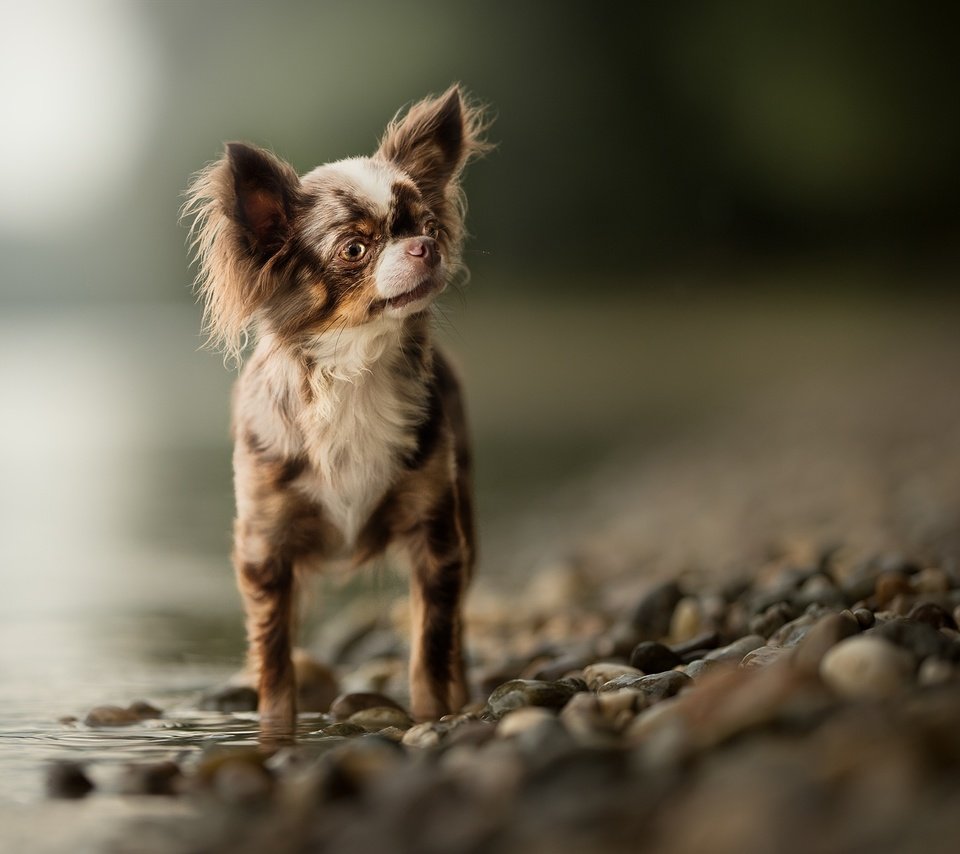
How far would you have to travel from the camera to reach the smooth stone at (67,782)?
8.75 ft

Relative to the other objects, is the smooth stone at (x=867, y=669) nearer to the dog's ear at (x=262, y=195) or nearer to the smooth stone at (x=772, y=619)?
the smooth stone at (x=772, y=619)

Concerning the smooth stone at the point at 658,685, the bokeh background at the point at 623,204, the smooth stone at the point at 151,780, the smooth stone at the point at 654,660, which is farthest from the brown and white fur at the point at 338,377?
the bokeh background at the point at 623,204

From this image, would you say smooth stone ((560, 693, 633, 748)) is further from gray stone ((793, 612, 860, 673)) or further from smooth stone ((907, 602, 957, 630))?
smooth stone ((907, 602, 957, 630))

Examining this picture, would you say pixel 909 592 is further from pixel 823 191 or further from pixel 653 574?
pixel 823 191

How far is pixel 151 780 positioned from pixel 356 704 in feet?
3.50

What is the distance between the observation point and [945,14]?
15836 millimetres

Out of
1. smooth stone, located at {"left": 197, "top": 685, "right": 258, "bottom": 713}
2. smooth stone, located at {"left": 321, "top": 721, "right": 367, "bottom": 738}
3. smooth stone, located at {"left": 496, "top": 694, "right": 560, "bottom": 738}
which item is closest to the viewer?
smooth stone, located at {"left": 496, "top": 694, "right": 560, "bottom": 738}

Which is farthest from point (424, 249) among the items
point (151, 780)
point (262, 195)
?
point (151, 780)

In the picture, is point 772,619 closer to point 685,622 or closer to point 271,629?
point 685,622

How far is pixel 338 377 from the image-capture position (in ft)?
11.3

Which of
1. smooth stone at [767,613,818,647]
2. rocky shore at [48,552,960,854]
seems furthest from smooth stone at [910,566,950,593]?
smooth stone at [767,613,818,647]

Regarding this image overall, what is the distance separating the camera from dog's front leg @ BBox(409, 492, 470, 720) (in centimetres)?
359

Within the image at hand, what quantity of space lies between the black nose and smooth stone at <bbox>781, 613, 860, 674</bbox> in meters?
1.22

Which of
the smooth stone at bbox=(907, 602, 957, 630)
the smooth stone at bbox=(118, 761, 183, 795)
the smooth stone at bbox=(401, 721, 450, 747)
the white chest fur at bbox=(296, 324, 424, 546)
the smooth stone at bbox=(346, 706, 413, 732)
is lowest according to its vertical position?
the smooth stone at bbox=(346, 706, 413, 732)
